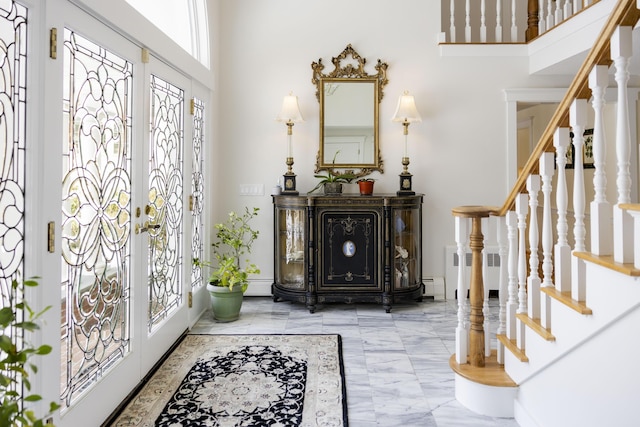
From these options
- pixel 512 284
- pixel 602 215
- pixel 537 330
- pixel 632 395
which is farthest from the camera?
pixel 512 284

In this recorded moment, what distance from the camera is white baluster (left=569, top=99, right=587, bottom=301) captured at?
171 centimetres

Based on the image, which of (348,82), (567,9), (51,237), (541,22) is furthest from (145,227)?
(541,22)

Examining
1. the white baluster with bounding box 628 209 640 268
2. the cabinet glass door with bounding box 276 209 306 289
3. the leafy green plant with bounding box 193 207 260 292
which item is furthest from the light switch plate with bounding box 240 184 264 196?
the white baluster with bounding box 628 209 640 268

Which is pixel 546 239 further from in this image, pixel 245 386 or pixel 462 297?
pixel 245 386

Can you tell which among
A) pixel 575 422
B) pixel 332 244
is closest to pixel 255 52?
pixel 332 244

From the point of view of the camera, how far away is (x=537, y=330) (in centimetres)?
195

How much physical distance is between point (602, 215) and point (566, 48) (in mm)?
2852

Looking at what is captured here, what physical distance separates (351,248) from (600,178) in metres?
2.62

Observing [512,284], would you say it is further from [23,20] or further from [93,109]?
[23,20]

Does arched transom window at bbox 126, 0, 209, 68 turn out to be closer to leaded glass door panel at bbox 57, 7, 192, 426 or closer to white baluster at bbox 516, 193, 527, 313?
leaded glass door panel at bbox 57, 7, 192, 426

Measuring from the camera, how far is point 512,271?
228 centimetres

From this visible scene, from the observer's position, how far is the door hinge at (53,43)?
1.71 m

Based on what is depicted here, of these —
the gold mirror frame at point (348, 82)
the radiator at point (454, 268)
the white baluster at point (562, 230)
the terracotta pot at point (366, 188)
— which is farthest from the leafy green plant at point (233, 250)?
the white baluster at point (562, 230)

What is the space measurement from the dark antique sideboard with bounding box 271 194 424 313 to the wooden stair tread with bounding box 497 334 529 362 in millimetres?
1728
